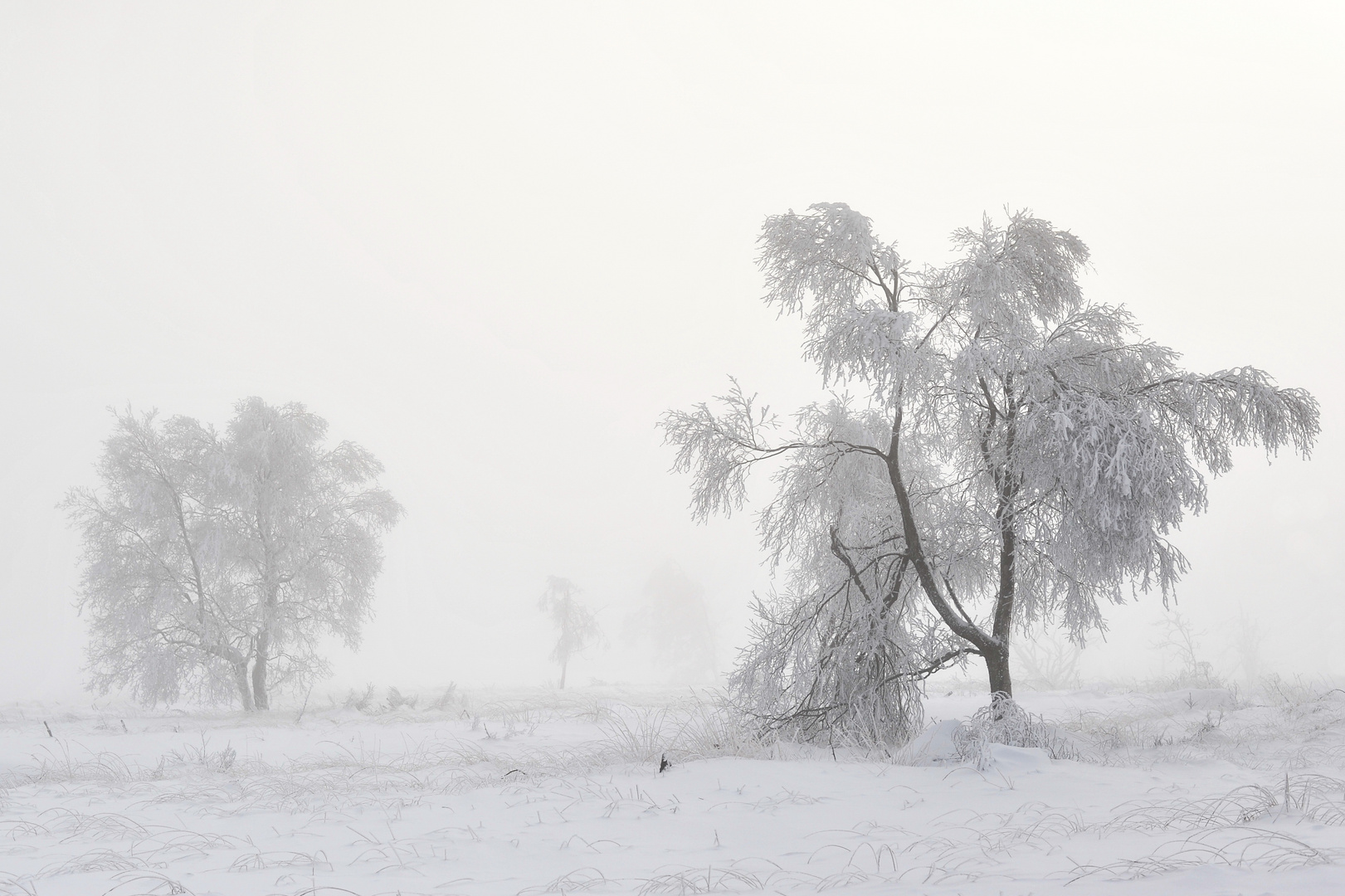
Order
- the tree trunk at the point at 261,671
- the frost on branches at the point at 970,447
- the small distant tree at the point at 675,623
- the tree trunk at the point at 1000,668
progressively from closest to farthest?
the frost on branches at the point at 970,447
the tree trunk at the point at 1000,668
the tree trunk at the point at 261,671
the small distant tree at the point at 675,623

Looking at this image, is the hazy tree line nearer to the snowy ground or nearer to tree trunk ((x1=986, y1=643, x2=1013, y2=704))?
tree trunk ((x1=986, y1=643, x2=1013, y2=704))

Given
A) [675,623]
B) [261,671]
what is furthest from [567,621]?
[261,671]

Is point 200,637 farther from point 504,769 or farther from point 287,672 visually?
point 504,769

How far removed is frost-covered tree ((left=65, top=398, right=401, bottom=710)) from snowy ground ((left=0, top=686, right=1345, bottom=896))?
9.88m

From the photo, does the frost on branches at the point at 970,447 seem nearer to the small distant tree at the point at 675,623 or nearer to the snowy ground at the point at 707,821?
the snowy ground at the point at 707,821

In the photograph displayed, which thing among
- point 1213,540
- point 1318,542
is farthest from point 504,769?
point 1213,540

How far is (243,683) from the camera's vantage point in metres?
17.4

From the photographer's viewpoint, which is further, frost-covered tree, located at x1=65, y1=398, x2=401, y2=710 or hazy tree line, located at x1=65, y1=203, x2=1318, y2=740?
frost-covered tree, located at x1=65, y1=398, x2=401, y2=710

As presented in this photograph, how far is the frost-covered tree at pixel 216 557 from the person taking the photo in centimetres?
1684

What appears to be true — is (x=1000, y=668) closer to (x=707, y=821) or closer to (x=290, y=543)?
(x=707, y=821)

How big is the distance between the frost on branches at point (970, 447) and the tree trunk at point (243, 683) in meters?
15.1

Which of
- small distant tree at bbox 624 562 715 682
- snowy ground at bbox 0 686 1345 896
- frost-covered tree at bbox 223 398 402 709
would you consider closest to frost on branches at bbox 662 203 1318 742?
snowy ground at bbox 0 686 1345 896

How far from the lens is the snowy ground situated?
3.05 m

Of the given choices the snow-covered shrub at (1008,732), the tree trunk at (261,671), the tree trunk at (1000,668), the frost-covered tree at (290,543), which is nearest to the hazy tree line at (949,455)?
the tree trunk at (1000,668)
